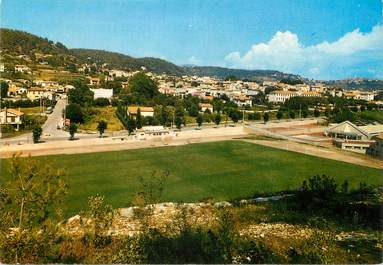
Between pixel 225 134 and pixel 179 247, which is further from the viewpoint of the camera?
pixel 225 134

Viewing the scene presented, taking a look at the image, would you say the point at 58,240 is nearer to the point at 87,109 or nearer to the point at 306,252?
the point at 306,252

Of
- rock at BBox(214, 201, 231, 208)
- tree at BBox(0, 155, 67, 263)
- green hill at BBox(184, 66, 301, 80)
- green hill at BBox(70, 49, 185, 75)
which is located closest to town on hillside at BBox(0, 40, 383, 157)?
rock at BBox(214, 201, 231, 208)

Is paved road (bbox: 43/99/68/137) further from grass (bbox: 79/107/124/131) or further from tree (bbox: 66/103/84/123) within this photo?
grass (bbox: 79/107/124/131)

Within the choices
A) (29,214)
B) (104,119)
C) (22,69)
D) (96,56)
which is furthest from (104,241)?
(96,56)

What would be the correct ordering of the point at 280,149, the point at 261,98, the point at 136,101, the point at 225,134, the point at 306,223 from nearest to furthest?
the point at 306,223 → the point at 280,149 → the point at 225,134 → the point at 136,101 → the point at 261,98

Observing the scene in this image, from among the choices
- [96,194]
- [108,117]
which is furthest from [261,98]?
[96,194]

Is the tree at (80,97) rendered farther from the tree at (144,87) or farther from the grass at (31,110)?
the tree at (144,87)

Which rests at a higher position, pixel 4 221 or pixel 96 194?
pixel 4 221
